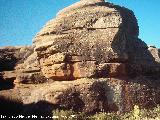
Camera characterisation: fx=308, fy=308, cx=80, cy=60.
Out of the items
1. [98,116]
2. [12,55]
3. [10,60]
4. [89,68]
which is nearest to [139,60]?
[89,68]

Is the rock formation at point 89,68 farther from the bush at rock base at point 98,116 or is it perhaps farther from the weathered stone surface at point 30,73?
the bush at rock base at point 98,116

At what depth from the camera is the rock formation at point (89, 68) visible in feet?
95.7

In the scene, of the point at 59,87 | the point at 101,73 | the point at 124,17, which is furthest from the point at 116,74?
the point at 124,17

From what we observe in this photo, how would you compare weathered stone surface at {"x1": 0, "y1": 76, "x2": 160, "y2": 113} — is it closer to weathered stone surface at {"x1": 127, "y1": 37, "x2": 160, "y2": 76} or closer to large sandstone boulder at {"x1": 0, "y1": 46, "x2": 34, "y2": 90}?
weathered stone surface at {"x1": 127, "y1": 37, "x2": 160, "y2": 76}

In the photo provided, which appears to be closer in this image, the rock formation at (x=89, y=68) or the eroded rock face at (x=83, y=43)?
the rock formation at (x=89, y=68)

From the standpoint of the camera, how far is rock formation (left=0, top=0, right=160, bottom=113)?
2917 cm

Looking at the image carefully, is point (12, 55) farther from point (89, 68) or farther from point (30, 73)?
point (89, 68)

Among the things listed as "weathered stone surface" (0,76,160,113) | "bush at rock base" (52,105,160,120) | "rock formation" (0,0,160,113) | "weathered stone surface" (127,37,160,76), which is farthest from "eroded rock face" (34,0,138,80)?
"bush at rock base" (52,105,160,120)

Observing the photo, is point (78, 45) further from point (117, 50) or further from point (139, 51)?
point (139, 51)

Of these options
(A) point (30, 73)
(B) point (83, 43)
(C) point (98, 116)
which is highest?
(B) point (83, 43)

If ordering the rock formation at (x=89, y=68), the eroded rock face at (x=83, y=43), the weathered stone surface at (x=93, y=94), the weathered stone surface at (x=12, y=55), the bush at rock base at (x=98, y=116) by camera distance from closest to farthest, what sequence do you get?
the bush at rock base at (x=98, y=116) < the weathered stone surface at (x=93, y=94) < the rock formation at (x=89, y=68) < the eroded rock face at (x=83, y=43) < the weathered stone surface at (x=12, y=55)

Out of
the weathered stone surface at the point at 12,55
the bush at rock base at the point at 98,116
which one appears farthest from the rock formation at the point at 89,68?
the weathered stone surface at the point at 12,55

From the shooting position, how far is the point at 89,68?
3050 cm

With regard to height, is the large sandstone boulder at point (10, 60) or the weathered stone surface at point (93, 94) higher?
the large sandstone boulder at point (10, 60)
